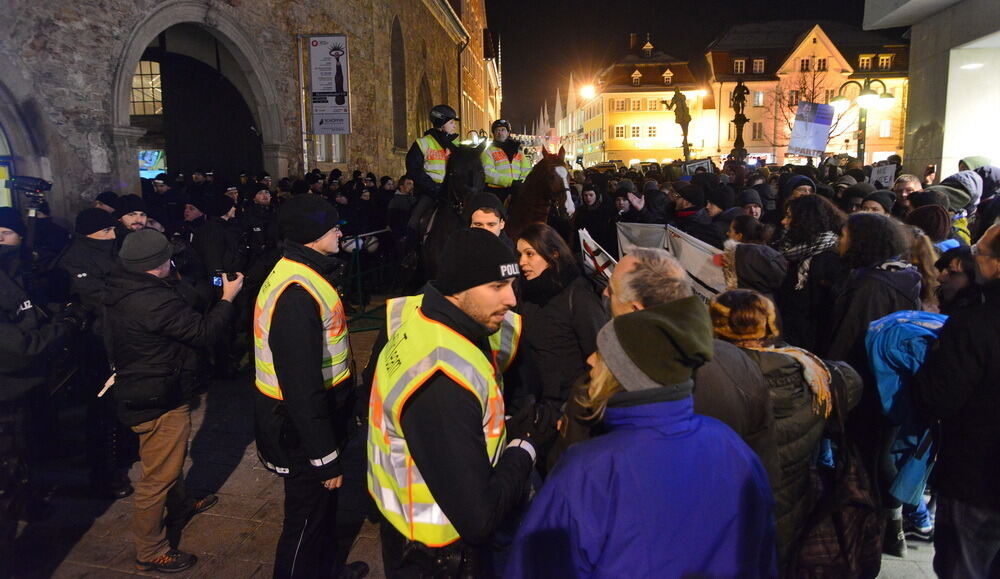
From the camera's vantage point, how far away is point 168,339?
157 inches

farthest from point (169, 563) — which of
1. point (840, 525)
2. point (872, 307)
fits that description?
point (872, 307)

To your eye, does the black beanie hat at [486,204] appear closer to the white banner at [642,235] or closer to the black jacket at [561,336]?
the black jacket at [561,336]

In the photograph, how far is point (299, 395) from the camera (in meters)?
3.09

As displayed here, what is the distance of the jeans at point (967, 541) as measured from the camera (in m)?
2.83

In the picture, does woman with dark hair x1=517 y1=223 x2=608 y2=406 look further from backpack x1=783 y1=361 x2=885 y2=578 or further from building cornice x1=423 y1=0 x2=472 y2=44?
building cornice x1=423 y1=0 x2=472 y2=44

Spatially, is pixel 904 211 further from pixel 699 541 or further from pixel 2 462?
pixel 2 462

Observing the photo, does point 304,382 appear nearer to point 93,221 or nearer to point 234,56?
point 93,221

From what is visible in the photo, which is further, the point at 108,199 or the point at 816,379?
the point at 108,199

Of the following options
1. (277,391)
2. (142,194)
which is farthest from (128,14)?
(277,391)

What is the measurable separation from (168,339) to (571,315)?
2427mm

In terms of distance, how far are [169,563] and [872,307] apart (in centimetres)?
445

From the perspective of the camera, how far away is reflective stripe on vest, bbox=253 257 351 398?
3236 mm

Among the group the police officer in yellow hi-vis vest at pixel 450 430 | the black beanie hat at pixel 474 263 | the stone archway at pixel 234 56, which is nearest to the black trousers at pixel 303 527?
the police officer in yellow hi-vis vest at pixel 450 430

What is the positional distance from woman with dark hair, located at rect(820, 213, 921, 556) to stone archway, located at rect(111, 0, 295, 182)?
9473 mm
